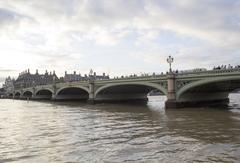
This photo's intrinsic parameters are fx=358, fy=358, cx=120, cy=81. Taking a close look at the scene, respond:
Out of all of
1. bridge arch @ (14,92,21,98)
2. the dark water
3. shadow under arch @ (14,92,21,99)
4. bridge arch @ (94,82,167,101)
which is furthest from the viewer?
bridge arch @ (14,92,21,98)

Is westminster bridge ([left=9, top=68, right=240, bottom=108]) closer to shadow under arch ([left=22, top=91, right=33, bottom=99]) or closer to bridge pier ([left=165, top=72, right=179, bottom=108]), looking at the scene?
bridge pier ([left=165, top=72, right=179, bottom=108])

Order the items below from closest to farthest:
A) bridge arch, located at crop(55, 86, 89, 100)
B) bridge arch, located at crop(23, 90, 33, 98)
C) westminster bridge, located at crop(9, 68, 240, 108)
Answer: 1. westminster bridge, located at crop(9, 68, 240, 108)
2. bridge arch, located at crop(55, 86, 89, 100)
3. bridge arch, located at crop(23, 90, 33, 98)

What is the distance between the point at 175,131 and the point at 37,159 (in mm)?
11067

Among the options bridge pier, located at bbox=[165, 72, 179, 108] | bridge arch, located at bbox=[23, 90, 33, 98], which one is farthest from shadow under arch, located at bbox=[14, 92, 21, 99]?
bridge pier, located at bbox=[165, 72, 179, 108]

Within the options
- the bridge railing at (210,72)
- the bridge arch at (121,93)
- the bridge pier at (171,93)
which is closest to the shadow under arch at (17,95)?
the bridge arch at (121,93)

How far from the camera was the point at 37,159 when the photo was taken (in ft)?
49.1

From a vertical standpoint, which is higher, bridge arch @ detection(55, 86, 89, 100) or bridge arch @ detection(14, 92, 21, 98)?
bridge arch @ detection(14, 92, 21, 98)

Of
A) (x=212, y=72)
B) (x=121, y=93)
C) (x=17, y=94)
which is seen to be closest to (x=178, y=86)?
(x=212, y=72)

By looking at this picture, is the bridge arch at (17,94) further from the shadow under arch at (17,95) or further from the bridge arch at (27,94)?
the bridge arch at (27,94)

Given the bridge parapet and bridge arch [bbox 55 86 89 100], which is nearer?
the bridge parapet

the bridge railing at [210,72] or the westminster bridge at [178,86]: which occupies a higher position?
the bridge railing at [210,72]

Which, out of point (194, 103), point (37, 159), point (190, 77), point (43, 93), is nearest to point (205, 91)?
point (194, 103)

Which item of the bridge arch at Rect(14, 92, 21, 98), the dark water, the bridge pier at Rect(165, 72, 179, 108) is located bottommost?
the dark water

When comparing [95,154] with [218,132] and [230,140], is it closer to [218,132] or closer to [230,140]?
[230,140]
